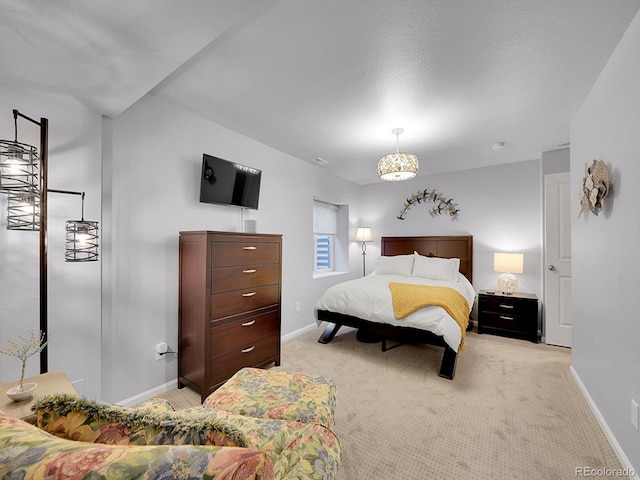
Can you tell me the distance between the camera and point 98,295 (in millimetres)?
1897


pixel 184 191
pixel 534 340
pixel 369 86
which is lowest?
pixel 534 340

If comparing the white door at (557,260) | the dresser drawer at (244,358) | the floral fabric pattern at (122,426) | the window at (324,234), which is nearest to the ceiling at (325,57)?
the white door at (557,260)

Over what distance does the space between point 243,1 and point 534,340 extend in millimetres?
4452

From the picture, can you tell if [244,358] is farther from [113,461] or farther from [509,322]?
[509,322]

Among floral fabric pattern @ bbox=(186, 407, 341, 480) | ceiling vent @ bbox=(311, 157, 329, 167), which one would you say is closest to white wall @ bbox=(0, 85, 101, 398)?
floral fabric pattern @ bbox=(186, 407, 341, 480)

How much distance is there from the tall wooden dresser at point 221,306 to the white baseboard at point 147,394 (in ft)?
0.24

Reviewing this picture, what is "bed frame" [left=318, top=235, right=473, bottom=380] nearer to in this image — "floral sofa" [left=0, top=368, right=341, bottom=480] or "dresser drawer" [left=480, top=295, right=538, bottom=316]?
"dresser drawer" [left=480, top=295, right=538, bottom=316]

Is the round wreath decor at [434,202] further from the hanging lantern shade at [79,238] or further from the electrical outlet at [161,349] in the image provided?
the hanging lantern shade at [79,238]

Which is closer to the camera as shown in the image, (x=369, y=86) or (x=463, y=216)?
(x=369, y=86)

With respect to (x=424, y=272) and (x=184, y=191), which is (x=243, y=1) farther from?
(x=424, y=272)

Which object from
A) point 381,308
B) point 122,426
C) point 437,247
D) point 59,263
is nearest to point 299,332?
point 381,308

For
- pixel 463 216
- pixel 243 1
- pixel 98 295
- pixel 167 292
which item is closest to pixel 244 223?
pixel 167 292

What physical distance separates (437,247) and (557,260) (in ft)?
5.12

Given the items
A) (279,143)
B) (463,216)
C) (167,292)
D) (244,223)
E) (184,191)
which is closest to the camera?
(167,292)
